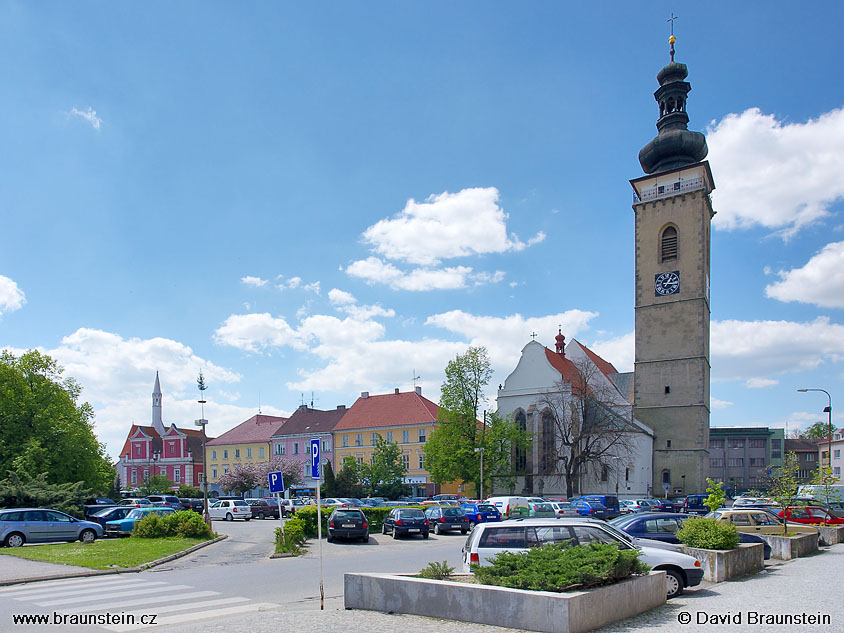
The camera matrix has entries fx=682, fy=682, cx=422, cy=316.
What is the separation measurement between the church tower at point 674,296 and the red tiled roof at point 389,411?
23.3 metres

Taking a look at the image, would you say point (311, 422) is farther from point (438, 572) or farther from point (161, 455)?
point (438, 572)

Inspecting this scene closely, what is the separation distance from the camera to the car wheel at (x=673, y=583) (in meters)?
12.4

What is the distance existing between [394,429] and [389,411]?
→ 312 centimetres

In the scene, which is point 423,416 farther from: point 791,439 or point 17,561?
point 791,439

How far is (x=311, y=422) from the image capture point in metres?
84.9

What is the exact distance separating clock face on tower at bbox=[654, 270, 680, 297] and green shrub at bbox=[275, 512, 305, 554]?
48266mm

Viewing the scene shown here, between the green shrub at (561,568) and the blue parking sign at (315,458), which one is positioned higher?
the blue parking sign at (315,458)

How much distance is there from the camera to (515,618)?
9289 mm

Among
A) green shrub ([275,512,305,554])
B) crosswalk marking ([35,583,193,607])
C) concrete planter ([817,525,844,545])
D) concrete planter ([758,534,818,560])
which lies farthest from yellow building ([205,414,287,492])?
concrete planter ([758,534,818,560])

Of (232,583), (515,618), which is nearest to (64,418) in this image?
(232,583)

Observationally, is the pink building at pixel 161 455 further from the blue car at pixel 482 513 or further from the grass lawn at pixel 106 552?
the grass lawn at pixel 106 552

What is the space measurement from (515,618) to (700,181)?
2439 inches

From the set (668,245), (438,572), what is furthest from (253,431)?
(438,572)

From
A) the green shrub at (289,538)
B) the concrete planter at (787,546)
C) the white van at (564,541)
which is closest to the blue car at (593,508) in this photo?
the green shrub at (289,538)
